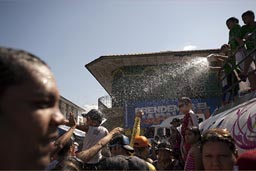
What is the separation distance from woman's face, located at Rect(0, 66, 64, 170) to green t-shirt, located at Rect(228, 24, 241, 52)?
246 inches

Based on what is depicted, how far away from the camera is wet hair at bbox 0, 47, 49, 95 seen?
26.5 inches

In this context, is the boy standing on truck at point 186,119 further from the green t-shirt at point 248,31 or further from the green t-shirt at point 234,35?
the green t-shirt at point 234,35

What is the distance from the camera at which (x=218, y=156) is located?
2129 mm

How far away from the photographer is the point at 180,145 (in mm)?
5586

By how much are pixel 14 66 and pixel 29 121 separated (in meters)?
0.13

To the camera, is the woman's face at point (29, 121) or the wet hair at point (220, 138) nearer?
the woman's face at point (29, 121)

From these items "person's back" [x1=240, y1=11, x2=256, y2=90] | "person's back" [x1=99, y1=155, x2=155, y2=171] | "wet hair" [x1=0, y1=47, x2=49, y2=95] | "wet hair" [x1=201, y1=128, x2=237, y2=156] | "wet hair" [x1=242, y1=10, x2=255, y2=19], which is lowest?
"person's back" [x1=99, y1=155, x2=155, y2=171]

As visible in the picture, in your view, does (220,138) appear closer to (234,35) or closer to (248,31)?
(248,31)

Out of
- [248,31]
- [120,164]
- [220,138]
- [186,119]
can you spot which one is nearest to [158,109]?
[248,31]

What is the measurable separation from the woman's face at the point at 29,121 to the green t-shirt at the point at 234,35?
6254mm

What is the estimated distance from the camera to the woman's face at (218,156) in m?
2.10

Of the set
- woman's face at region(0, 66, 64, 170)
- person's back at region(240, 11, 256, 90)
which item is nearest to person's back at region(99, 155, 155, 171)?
woman's face at region(0, 66, 64, 170)

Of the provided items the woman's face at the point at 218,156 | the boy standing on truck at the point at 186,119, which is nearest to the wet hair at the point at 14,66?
the woman's face at the point at 218,156

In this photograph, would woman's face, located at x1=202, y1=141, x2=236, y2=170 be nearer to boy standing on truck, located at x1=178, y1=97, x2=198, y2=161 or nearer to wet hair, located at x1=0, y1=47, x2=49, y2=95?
wet hair, located at x1=0, y1=47, x2=49, y2=95
